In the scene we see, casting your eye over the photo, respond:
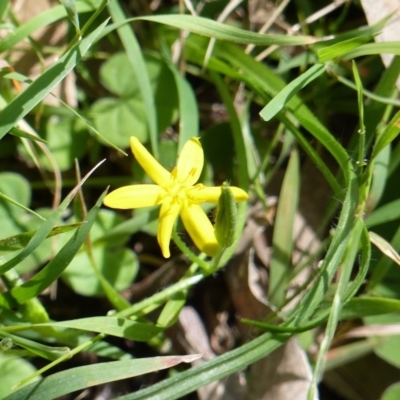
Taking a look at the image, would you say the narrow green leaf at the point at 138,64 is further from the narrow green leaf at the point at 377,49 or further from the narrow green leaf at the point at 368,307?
the narrow green leaf at the point at 368,307

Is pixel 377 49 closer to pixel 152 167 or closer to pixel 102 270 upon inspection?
pixel 152 167

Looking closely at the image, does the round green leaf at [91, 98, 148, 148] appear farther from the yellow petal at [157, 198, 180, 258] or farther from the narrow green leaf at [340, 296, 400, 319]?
the narrow green leaf at [340, 296, 400, 319]

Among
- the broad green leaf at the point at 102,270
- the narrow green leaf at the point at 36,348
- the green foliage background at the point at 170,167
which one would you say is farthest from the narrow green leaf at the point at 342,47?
the narrow green leaf at the point at 36,348

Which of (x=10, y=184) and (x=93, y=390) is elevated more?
(x=10, y=184)

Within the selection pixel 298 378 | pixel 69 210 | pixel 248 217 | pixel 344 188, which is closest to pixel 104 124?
pixel 69 210

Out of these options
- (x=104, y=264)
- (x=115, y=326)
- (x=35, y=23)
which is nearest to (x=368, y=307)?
(x=115, y=326)

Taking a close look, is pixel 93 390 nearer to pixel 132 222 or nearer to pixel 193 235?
pixel 132 222
